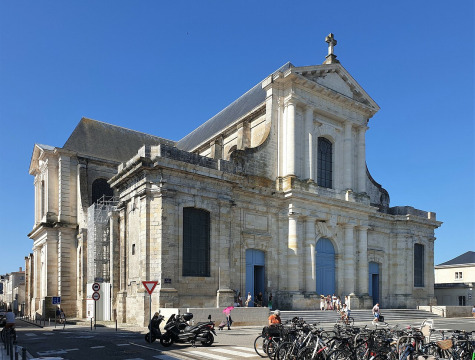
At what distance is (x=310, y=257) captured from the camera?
23531mm

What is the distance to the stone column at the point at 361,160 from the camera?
27.5m

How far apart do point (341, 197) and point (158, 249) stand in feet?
39.9

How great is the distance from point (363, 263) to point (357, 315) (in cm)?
403

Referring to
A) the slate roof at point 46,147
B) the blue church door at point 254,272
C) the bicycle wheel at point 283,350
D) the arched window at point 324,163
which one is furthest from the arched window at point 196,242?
the slate roof at point 46,147

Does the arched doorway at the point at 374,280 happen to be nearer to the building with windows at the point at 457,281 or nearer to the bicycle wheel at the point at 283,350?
the building with windows at the point at 457,281

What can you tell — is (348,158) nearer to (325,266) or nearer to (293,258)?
(325,266)

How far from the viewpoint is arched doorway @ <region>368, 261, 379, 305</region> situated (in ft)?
92.9

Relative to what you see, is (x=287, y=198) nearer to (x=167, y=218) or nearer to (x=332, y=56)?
(x=167, y=218)

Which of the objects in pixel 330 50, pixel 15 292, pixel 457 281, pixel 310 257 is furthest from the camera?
pixel 15 292

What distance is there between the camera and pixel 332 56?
27.3 meters

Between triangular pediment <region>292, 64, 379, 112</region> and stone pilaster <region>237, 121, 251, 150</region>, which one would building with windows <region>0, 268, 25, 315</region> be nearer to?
stone pilaster <region>237, 121, 251, 150</region>

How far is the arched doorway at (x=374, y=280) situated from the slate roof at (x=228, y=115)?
12510 millimetres

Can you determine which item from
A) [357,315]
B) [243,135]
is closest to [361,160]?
[243,135]

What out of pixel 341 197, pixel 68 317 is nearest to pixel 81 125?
pixel 68 317
